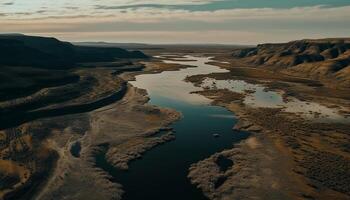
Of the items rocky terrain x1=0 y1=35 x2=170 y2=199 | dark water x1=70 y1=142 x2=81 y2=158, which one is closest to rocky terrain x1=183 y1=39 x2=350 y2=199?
rocky terrain x1=0 y1=35 x2=170 y2=199

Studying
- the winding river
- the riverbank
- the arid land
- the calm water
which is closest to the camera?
the winding river

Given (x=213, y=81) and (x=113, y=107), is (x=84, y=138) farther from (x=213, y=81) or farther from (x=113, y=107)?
(x=213, y=81)

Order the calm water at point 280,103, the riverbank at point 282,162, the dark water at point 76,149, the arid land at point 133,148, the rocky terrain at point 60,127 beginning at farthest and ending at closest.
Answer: the calm water at point 280,103 < the dark water at point 76,149 < the rocky terrain at point 60,127 < the arid land at point 133,148 < the riverbank at point 282,162

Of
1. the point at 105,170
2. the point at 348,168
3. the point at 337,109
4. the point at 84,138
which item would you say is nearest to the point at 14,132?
the point at 84,138

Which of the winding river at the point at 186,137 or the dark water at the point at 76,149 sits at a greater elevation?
the winding river at the point at 186,137

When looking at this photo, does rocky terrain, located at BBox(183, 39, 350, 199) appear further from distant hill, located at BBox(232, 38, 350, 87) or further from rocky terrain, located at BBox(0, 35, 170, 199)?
distant hill, located at BBox(232, 38, 350, 87)

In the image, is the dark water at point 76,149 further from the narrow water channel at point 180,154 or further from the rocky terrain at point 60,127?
the narrow water channel at point 180,154

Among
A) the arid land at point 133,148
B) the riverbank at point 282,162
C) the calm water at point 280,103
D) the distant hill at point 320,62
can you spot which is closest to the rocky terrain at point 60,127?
the arid land at point 133,148

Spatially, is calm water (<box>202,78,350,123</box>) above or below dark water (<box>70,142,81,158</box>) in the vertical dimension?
above
